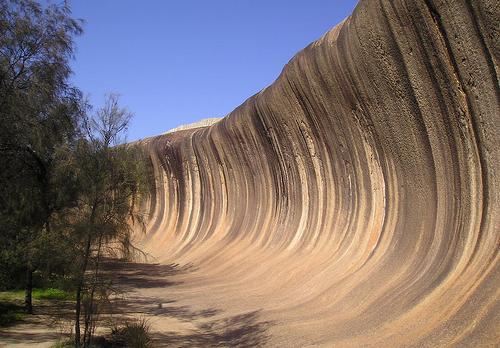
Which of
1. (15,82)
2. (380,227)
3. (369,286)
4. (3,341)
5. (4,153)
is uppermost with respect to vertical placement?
(15,82)

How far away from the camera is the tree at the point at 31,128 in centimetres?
876

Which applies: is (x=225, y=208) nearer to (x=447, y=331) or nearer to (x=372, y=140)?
(x=372, y=140)

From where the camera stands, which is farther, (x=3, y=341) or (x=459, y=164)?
(x=3, y=341)

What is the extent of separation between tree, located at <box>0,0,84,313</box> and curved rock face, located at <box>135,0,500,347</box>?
3794 mm

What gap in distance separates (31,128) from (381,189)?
592 cm

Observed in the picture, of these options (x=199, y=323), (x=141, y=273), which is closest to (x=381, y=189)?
(x=199, y=323)

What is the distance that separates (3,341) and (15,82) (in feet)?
12.7

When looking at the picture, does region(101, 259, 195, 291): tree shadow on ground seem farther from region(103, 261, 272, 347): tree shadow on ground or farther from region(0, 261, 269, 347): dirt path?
region(0, 261, 269, 347): dirt path

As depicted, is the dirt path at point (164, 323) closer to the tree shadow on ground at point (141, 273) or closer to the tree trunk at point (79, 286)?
the tree shadow on ground at point (141, 273)

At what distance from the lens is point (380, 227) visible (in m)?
9.59

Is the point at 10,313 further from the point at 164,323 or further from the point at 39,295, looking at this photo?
the point at 164,323

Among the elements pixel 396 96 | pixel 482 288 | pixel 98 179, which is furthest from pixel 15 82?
pixel 482 288

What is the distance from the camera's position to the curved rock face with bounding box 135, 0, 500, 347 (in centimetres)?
655

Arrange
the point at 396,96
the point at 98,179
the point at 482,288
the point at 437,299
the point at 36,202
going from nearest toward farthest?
the point at 482,288 < the point at 437,299 < the point at 98,179 < the point at 396,96 < the point at 36,202
